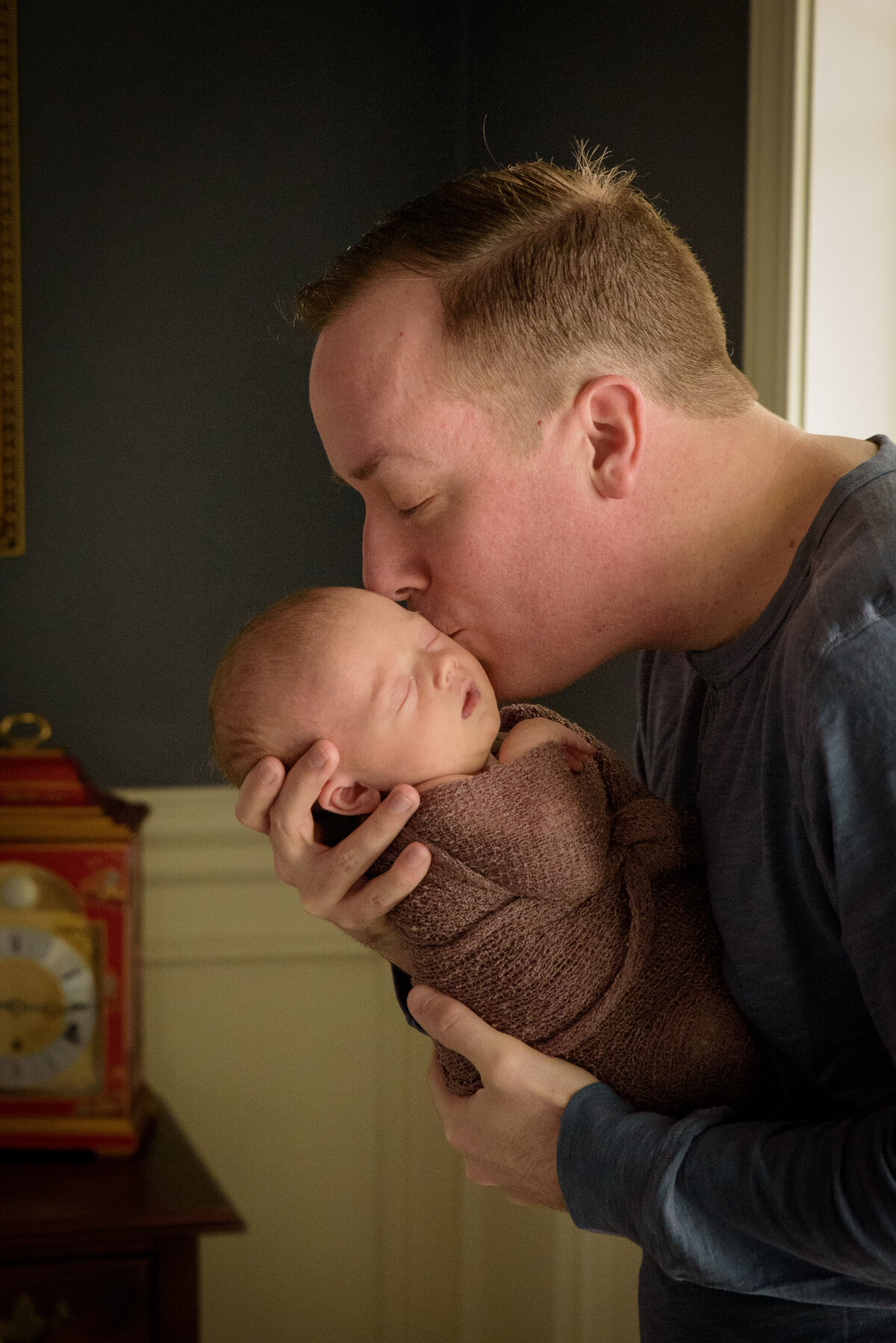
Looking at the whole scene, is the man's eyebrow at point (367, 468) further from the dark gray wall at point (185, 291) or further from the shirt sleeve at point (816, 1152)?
the dark gray wall at point (185, 291)

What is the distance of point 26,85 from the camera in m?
2.17

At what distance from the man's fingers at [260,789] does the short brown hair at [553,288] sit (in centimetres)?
38

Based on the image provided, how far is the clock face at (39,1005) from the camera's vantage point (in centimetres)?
180

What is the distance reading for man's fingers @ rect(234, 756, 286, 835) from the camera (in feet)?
3.58

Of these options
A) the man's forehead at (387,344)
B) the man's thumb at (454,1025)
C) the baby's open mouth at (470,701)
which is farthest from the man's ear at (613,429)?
the man's thumb at (454,1025)

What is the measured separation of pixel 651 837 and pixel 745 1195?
316mm

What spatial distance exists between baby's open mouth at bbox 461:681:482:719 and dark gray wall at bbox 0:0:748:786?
97cm

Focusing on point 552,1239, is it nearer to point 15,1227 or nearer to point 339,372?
point 15,1227

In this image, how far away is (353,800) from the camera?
45.6 inches

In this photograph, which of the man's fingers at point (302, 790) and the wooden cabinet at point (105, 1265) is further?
the wooden cabinet at point (105, 1265)

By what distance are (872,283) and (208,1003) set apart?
5.71ft

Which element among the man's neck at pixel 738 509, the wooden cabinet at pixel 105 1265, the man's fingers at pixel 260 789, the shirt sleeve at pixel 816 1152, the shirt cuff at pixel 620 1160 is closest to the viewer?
the shirt sleeve at pixel 816 1152

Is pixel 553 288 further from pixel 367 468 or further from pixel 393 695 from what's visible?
pixel 393 695

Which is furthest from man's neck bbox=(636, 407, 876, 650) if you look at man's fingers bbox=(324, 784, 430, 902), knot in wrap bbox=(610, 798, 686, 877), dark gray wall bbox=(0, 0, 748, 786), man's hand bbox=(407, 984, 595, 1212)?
dark gray wall bbox=(0, 0, 748, 786)
